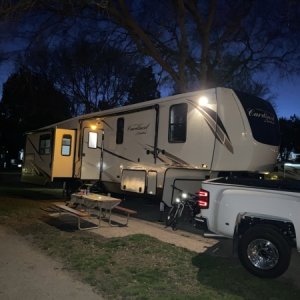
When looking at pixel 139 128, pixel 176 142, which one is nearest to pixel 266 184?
pixel 176 142

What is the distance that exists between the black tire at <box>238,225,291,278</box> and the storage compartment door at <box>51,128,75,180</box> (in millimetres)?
10737

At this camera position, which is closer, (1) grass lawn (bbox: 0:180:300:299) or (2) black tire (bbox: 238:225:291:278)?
(1) grass lawn (bbox: 0:180:300:299)

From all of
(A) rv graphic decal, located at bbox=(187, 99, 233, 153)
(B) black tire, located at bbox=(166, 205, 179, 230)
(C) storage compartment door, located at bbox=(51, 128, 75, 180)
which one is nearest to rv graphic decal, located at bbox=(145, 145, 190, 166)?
(A) rv graphic decal, located at bbox=(187, 99, 233, 153)

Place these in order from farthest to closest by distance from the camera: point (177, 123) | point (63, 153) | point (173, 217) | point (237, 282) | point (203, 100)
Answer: point (63, 153) → point (177, 123) → point (203, 100) → point (173, 217) → point (237, 282)

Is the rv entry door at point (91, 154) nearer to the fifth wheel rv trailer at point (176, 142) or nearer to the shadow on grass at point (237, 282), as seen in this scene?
the fifth wheel rv trailer at point (176, 142)

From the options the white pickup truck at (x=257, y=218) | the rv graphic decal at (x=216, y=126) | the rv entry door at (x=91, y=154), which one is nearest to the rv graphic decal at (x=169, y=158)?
the rv graphic decal at (x=216, y=126)

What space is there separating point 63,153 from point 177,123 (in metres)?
6.23

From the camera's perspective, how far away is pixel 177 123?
38.9 ft

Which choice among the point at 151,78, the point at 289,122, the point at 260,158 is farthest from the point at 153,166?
the point at 289,122

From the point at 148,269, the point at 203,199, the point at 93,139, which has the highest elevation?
the point at 93,139

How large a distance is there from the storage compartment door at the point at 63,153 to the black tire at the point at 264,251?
10.7m

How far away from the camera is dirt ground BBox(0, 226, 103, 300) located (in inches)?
221

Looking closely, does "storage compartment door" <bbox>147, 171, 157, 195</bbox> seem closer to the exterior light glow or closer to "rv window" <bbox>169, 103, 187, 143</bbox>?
"rv window" <bbox>169, 103, 187, 143</bbox>

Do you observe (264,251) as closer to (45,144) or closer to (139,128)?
(139,128)
